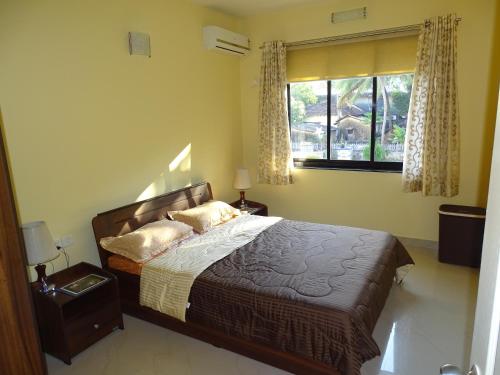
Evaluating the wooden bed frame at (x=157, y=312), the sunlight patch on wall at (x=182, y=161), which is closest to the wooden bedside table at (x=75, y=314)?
the wooden bed frame at (x=157, y=312)

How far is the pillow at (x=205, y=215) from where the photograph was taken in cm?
344

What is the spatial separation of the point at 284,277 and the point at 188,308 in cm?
72

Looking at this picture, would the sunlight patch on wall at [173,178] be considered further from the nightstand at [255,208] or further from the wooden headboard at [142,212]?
the nightstand at [255,208]

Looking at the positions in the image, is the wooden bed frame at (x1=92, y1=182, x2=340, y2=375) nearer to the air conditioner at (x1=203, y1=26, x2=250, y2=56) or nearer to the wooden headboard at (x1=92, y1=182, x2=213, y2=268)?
the wooden headboard at (x1=92, y1=182, x2=213, y2=268)

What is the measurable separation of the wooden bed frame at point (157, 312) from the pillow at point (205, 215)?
0.18m

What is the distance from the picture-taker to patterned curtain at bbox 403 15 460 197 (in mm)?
3500

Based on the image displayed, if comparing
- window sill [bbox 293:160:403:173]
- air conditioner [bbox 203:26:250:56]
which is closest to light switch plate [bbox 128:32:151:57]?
air conditioner [bbox 203:26:250:56]

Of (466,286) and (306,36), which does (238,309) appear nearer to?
(466,286)

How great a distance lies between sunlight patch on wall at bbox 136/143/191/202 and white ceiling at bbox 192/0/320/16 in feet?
5.46

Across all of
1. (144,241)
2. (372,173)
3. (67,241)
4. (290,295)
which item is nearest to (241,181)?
(372,173)

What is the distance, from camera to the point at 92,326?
2.52 m

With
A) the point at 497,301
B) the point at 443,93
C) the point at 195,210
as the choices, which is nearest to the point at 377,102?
the point at 443,93

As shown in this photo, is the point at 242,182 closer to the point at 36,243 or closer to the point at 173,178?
the point at 173,178

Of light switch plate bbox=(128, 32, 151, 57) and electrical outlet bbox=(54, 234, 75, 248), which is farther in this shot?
light switch plate bbox=(128, 32, 151, 57)
